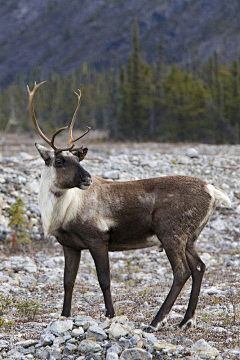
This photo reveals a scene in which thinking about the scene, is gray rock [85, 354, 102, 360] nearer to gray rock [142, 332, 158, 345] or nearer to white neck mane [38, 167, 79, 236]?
gray rock [142, 332, 158, 345]

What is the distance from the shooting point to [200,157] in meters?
16.7

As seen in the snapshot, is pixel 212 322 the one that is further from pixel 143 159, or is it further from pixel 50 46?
pixel 50 46

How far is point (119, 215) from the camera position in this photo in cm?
623

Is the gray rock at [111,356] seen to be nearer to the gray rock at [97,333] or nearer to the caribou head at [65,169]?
the gray rock at [97,333]

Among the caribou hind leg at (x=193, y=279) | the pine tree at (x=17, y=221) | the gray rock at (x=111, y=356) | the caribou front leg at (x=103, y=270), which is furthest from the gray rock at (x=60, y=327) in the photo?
the pine tree at (x=17, y=221)

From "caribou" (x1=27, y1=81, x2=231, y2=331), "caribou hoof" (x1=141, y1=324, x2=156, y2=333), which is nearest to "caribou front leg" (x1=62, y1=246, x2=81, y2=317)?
"caribou" (x1=27, y1=81, x2=231, y2=331)

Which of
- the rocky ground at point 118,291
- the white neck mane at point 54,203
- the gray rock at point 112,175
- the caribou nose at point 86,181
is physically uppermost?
the caribou nose at point 86,181

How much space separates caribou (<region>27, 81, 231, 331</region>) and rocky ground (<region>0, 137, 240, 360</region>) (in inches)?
22.8

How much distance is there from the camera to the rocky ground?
4559 millimetres

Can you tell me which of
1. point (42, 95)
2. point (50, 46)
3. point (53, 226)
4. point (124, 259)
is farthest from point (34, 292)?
point (50, 46)

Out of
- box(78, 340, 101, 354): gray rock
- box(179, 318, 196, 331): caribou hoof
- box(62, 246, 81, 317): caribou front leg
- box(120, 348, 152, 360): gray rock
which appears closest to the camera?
box(120, 348, 152, 360): gray rock

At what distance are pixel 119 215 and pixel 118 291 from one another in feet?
6.73

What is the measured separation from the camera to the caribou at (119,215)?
595cm

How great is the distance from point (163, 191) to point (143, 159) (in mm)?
9681
